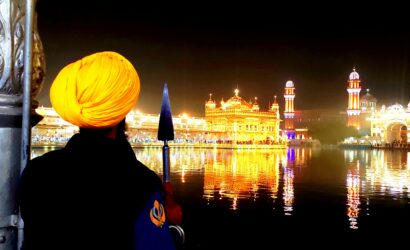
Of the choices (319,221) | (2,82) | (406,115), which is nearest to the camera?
(2,82)

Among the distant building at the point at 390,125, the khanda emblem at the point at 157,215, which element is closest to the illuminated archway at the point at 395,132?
the distant building at the point at 390,125

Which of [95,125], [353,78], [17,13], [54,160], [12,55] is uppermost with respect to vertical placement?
[353,78]

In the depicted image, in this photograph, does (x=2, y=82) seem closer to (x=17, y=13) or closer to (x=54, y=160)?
(x=17, y=13)

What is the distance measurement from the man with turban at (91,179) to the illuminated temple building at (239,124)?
3116 inches

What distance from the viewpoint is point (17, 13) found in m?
1.79

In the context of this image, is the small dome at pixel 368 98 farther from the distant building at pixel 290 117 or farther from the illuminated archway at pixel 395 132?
the illuminated archway at pixel 395 132

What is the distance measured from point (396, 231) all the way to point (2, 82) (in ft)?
26.7

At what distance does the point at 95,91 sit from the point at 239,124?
85394 mm

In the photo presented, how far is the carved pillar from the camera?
1736 mm

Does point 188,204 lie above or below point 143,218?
below

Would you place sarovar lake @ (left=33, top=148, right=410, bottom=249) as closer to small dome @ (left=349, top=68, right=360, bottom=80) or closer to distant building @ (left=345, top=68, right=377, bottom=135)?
distant building @ (left=345, top=68, right=377, bottom=135)

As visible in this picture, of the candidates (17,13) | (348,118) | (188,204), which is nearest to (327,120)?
(348,118)

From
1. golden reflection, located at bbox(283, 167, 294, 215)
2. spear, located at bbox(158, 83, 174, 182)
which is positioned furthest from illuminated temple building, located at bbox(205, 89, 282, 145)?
spear, located at bbox(158, 83, 174, 182)

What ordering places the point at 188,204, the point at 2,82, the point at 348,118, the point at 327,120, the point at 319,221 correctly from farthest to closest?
the point at 327,120 → the point at 348,118 → the point at 188,204 → the point at 319,221 → the point at 2,82
